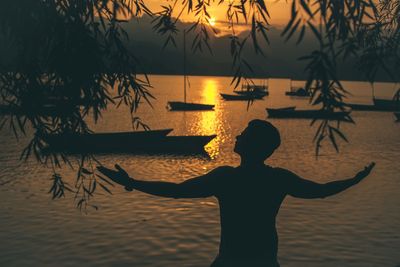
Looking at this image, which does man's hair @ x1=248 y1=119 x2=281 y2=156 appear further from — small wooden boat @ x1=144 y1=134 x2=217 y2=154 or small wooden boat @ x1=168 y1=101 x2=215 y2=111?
small wooden boat @ x1=168 y1=101 x2=215 y2=111

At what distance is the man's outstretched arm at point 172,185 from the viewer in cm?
387

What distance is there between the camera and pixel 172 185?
3.88 meters

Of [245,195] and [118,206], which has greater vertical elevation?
[245,195]

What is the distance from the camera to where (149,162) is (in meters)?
32.8

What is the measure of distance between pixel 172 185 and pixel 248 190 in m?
0.64

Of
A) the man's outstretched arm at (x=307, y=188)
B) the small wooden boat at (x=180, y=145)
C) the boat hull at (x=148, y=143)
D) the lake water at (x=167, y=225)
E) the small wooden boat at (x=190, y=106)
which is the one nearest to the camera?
the man's outstretched arm at (x=307, y=188)

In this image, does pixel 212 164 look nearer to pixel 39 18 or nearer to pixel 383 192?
pixel 383 192

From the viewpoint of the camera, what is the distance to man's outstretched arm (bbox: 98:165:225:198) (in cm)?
387

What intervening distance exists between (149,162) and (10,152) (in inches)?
476

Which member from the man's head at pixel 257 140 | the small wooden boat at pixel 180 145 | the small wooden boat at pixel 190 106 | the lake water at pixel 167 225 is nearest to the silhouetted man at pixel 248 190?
the man's head at pixel 257 140

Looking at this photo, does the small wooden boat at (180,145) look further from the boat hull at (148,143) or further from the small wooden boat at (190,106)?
the small wooden boat at (190,106)

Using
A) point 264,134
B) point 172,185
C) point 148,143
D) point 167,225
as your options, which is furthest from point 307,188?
point 148,143

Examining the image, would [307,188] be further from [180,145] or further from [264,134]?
[180,145]

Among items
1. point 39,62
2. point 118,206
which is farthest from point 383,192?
point 39,62
